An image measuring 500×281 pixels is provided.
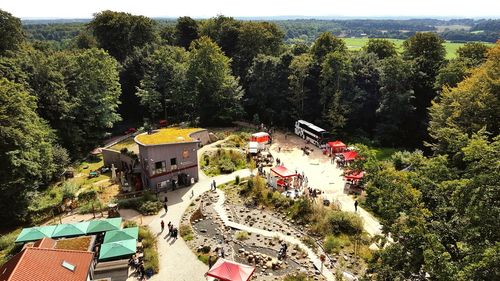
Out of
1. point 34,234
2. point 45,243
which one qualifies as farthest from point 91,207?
point 45,243

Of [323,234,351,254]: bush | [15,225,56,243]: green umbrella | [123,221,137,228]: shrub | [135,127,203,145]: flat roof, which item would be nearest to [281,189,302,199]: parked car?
[323,234,351,254]: bush

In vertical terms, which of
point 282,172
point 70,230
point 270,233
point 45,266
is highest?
point 45,266

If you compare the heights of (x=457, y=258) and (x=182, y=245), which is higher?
(x=457, y=258)

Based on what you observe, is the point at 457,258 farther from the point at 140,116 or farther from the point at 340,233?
the point at 140,116

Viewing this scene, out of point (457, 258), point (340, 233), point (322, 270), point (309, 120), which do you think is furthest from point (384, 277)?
point (309, 120)

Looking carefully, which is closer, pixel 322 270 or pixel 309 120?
pixel 322 270

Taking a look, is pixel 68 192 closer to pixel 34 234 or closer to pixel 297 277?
pixel 34 234

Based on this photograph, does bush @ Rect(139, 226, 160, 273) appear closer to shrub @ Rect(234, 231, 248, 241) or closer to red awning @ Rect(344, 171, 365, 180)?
shrub @ Rect(234, 231, 248, 241)

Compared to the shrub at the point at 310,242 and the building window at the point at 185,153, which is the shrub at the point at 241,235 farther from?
the building window at the point at 185,153
